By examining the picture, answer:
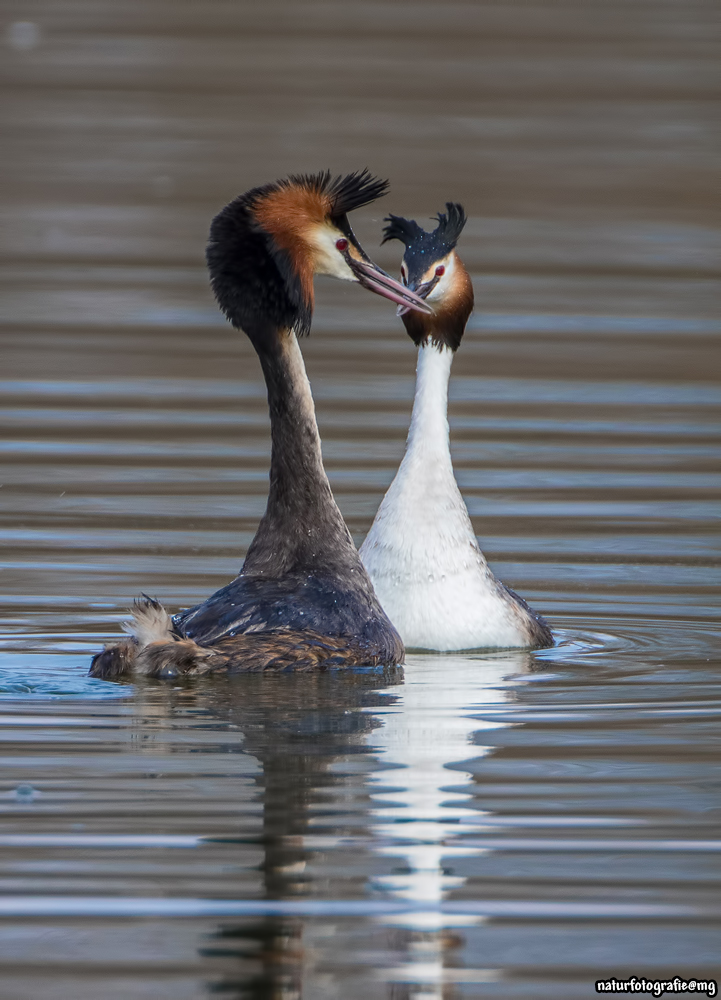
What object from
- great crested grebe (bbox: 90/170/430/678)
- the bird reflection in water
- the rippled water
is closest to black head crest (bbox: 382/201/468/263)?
great crested grebe (bbox: 90/170/430/678)

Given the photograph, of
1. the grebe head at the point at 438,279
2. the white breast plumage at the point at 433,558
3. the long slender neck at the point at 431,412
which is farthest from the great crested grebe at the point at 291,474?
the long slender neck at the point at 431,412

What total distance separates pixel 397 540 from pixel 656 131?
11.4 metres

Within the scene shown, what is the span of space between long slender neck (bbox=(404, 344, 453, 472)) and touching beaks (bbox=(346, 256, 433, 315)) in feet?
2.12

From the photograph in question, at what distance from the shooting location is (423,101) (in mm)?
20797

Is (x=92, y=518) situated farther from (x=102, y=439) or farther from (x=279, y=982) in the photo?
(x=279, y=982)

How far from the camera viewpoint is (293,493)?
870cm

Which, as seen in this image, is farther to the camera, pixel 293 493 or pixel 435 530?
pixel 435 530

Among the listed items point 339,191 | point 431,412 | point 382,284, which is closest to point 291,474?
point 382,284

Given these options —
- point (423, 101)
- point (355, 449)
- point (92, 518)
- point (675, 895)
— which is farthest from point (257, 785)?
point (423, 101)

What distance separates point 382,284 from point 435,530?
1.10m

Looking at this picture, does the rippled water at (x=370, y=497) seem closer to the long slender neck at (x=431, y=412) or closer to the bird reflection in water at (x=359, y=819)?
the bird reflection in water at (x=359, y=819)

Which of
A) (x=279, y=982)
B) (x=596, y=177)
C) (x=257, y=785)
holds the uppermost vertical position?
(x=596, y=177)

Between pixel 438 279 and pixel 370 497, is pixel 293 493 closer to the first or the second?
pixel 438 279

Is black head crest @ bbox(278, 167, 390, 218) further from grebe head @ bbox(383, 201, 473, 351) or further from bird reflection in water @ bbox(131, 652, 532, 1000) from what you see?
bird reflection in water @ bbox(131, 652, 532, 1000)
